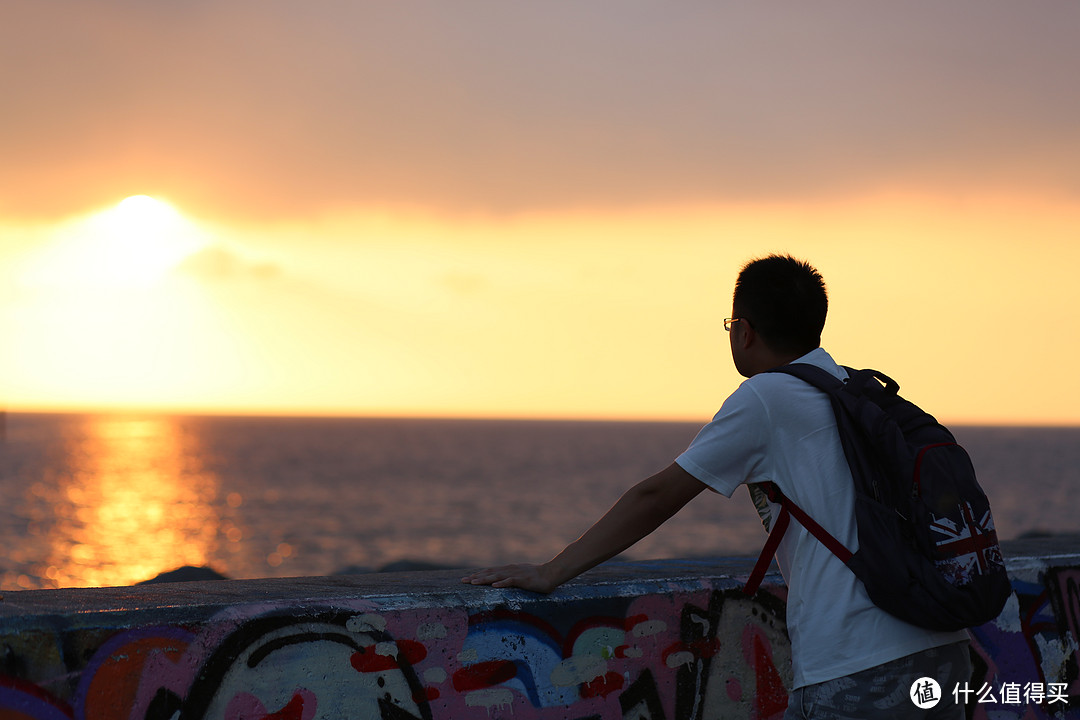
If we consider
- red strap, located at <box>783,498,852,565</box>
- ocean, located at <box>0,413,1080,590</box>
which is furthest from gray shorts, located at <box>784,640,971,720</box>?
ocean, located at <box>0,413,1080,590</box>

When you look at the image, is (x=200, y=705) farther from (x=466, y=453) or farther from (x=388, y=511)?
(x=466, y=453)

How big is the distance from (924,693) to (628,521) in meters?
0.83

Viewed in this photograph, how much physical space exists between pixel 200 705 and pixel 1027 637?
3072mm

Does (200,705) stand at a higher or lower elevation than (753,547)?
higher

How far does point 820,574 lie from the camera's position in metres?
2.53

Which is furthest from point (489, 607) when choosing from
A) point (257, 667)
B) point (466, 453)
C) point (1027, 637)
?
point (466, 453)

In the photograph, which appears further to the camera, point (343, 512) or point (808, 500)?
point (343, 512)

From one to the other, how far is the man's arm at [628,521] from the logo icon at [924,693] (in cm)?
70

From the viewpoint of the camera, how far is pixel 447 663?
116 inches

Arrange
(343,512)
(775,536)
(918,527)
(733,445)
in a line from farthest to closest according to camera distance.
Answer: (343,512) < (775,536) < (733,445) < (918,527)

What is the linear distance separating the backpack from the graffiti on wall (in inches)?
38.7

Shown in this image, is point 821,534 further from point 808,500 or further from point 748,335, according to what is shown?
point 748,335

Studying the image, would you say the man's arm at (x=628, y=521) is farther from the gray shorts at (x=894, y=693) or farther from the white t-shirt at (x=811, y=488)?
the gray shorts at (x=894, y=693)

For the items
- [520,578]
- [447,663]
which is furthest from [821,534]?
[447,663]
